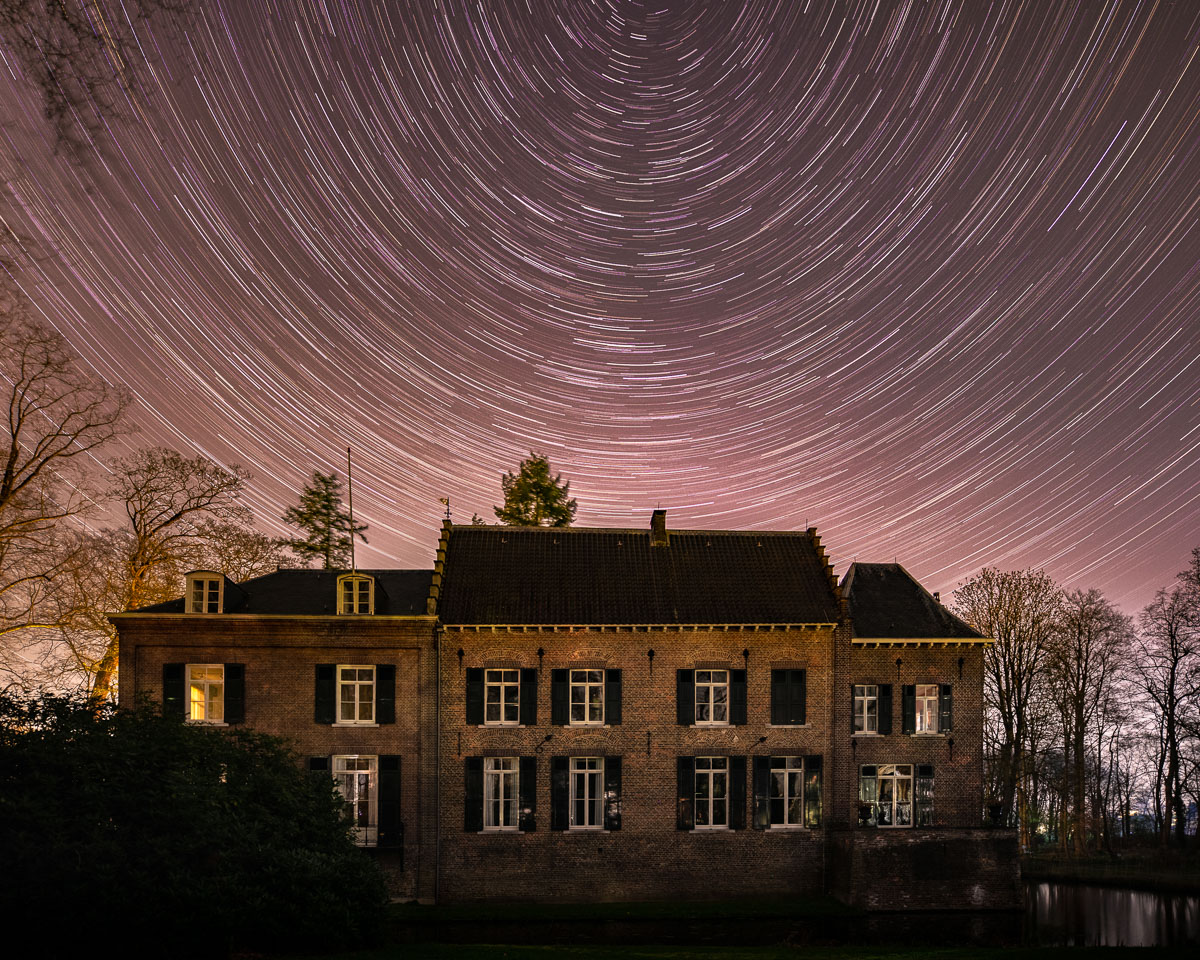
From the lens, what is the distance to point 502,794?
32812mm

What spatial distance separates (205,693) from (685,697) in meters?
Answer: 16.0

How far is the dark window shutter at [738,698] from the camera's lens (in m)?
33.8

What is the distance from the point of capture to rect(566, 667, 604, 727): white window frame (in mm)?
33375

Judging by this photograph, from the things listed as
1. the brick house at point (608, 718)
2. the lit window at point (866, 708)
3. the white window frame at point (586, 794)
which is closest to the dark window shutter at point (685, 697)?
the brick house at point (608, 718)

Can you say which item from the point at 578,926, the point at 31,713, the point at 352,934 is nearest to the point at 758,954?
the point at 578,926

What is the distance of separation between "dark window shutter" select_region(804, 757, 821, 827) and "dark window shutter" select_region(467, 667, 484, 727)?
37.5ft

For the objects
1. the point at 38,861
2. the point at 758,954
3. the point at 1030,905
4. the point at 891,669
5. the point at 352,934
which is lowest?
the point at 1030,905

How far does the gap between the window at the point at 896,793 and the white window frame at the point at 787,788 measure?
7.24 feet

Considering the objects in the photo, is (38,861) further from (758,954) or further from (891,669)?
(891,669)

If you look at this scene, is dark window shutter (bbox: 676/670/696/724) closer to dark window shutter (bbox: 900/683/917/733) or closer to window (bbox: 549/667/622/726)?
window (bbox: 549/667/622/726)

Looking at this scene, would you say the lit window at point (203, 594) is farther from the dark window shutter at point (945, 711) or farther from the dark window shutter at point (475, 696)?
the dark window shutter at point (945, 711)

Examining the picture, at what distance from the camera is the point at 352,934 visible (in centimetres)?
2109

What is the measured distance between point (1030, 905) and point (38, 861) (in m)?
31.3

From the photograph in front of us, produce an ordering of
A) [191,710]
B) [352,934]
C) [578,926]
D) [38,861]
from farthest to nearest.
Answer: [191,710] < [578,926] < [352,934] < [38,861]
